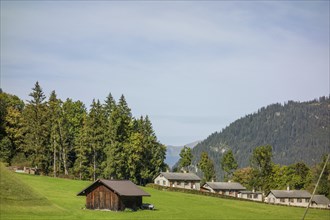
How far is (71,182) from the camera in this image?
10219cm

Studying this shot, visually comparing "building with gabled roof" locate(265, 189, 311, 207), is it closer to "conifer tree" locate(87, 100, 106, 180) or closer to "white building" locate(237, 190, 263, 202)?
"white building" locate(237, 190, 263, 202)

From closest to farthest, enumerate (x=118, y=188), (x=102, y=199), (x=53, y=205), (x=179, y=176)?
(x=53, y=205)
(x=102, y=199)
(x=118, y=188)
(x=179, y=176)

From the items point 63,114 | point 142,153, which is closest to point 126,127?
point 142,153

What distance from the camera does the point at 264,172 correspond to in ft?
457

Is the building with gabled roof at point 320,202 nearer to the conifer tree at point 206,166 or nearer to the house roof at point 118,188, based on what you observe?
the conifer tree at point 206,166

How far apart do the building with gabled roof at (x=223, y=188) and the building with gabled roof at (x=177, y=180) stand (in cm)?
415

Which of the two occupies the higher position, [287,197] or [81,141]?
[81,141]

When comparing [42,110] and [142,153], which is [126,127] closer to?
[142,153]

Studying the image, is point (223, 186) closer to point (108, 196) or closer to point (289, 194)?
point (289, 194)

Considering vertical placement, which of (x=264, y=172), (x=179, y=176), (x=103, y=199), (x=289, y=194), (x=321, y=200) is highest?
(x=264, y=172)

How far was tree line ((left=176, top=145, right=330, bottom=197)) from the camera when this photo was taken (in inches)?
5423

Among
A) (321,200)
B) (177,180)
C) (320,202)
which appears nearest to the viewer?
(177,180)

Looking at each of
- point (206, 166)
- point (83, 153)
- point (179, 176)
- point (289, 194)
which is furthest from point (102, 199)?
point (289, 194)

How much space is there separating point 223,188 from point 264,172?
1354cm
